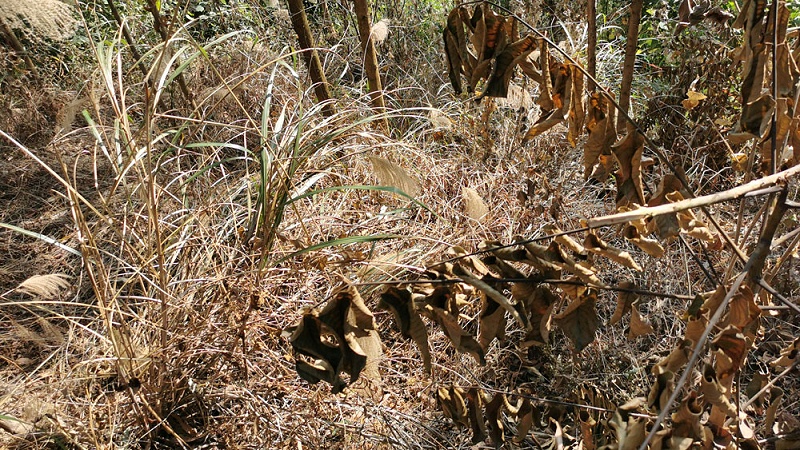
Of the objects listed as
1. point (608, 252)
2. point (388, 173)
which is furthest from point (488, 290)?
point (388, 173)

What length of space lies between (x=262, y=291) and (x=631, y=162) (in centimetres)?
124

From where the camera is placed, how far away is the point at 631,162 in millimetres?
1246

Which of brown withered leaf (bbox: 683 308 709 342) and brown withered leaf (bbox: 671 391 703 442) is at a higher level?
brown withered leaf (bbox: 683 308 709 342)

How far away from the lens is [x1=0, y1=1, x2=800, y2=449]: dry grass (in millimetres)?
2041

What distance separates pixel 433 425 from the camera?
2.26 m

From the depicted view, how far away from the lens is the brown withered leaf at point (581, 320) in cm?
119

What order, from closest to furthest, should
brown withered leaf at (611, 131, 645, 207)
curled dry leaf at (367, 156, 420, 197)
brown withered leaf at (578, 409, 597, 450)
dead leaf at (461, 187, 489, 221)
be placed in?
brown withered leaf at (611, 131, 645, 207), brown withered leaf at (578, 409, 597, 450), curled dry leaf at (367, 156, 420, 197), dead leaf at (461, 187, 489, 221)

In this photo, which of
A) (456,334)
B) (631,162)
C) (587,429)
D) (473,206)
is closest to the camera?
(456,334)

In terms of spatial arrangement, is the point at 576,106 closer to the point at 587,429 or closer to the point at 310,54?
the point at 587,429

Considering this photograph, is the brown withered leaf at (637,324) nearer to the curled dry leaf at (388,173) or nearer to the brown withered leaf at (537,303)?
the brown withered leaf at (537,303)

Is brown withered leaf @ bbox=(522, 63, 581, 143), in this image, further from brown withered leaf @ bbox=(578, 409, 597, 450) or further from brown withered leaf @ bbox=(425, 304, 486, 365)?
brown withered leaf @ bbox=(578, 409, 597, 450)

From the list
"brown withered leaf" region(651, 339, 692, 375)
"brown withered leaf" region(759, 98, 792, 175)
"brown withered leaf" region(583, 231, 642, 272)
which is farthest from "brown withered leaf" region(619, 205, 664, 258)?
"brown withered leaf" region(759, 98, 792, 175)

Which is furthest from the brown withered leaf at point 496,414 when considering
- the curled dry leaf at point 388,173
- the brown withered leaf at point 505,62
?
the curled dry leaf at point 388,173

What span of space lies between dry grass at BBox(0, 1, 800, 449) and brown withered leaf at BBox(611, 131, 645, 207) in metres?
0.38
